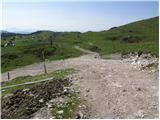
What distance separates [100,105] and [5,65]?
44034 millimetres

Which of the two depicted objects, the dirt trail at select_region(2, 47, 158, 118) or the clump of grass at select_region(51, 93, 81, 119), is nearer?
the clump of grass at select_region(51, 93, 81, 119)

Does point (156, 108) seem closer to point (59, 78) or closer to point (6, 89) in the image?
point (59, 78)

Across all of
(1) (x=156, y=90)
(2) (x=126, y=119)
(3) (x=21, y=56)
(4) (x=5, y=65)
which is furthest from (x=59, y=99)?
(3) (x=21, y=56)

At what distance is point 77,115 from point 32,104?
465 centimetres

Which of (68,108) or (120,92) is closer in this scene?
(68,108)

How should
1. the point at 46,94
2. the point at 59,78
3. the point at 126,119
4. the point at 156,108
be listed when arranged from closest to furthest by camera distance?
the point at 126,119 → the point at 156,108 → the point at 46,94 → the point at 59,78

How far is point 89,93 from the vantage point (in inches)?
1217

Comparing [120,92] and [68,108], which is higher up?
[120,92]

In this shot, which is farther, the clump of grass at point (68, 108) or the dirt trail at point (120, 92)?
the dirt trail at point (120, 92)

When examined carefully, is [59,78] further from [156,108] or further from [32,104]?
[156,108]

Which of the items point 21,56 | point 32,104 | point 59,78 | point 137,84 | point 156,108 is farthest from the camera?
point 21,56

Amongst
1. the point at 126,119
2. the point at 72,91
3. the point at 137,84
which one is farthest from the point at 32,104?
the point at 137,84

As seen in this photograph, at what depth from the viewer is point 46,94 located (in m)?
30.7

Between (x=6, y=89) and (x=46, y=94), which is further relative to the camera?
(x=6, y=89)
